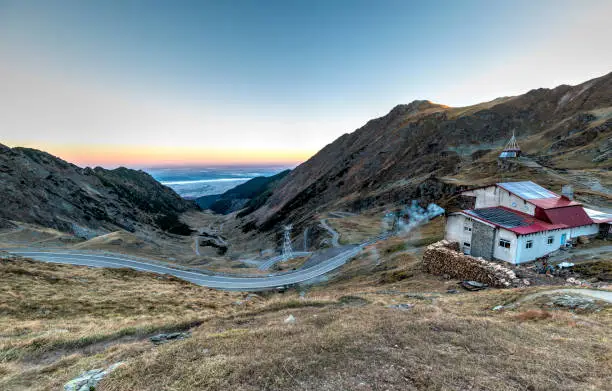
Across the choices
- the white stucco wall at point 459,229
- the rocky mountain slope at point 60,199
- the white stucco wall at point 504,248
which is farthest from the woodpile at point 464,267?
the rocky mountain slope at point 60,199

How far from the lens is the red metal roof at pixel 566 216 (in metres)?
29.6

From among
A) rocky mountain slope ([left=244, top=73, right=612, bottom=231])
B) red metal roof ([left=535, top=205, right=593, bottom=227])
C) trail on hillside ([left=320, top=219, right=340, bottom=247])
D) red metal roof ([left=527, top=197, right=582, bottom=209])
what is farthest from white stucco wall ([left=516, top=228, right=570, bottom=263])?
rocky mountain slope ([left=244, top=73, right=612, bottom=231])

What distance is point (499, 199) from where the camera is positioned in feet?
117

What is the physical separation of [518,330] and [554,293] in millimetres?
8437

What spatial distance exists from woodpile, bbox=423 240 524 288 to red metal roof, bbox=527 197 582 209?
9.34 m

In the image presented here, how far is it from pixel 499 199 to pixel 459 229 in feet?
24.5

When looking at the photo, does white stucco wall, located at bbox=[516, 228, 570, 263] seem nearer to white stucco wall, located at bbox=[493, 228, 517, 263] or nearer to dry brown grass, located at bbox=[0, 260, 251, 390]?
white stucco wall, located at bbox=[493, 228, 517, 263]

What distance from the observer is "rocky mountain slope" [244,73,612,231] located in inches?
3250

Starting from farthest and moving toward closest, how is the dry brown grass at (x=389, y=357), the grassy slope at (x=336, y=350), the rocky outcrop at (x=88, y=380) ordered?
1. the rocky outcrop at (x=88, y=380)
2. the grassy slope at (x=336, y=350)
3. the dry brown grass at (x=389, y=357)

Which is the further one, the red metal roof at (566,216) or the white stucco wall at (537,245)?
the red metal roof at (566,216)

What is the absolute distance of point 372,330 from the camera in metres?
12.5

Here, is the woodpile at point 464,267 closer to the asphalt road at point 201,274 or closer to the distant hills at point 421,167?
the asphalt road at point 201,274

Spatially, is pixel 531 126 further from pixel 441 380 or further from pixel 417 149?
pixel 441 380

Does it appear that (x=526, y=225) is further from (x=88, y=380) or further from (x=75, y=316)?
(x=75, y=316)
